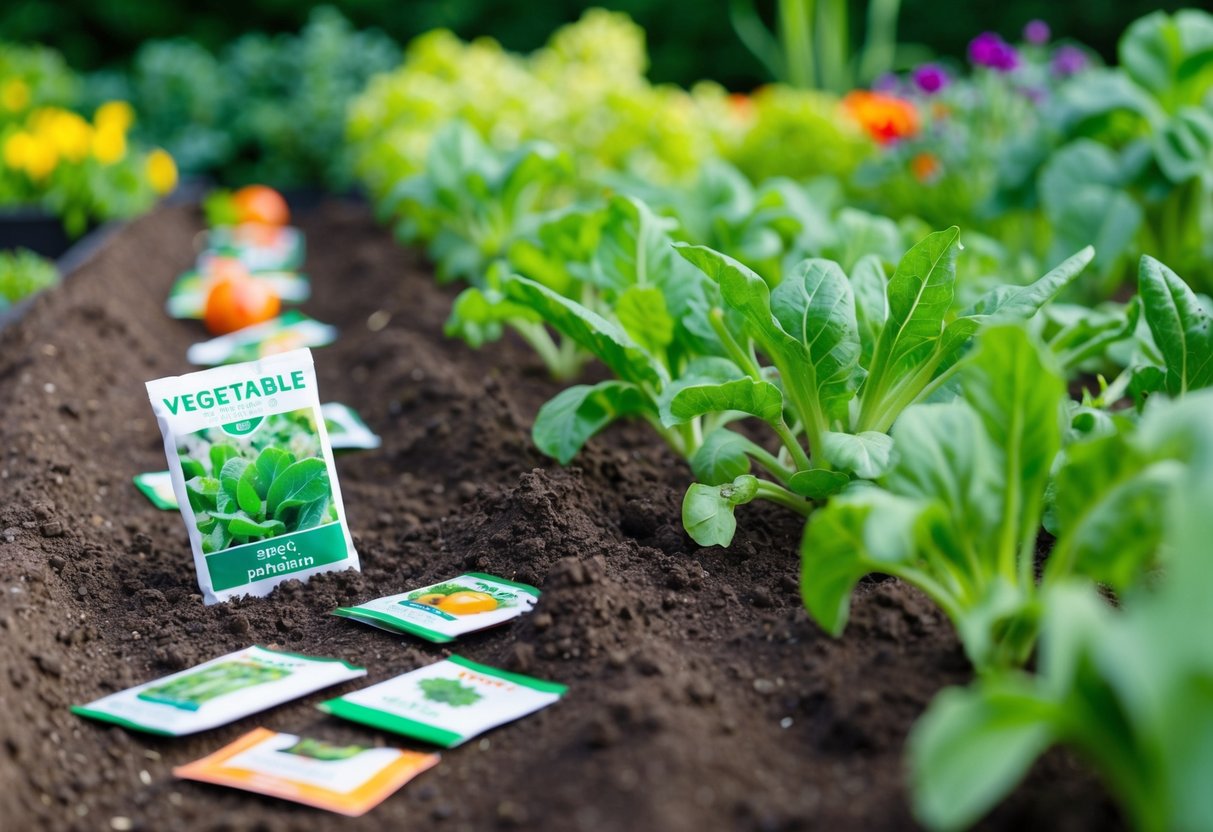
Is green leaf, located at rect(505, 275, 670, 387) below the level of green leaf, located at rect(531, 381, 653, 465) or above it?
above

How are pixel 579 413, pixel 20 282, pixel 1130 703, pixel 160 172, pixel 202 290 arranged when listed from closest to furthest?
1. pixel 1130 703
2. pixel 579 413
3. pixel 20 282
4. pixel 202 290
5. pixel 160 172

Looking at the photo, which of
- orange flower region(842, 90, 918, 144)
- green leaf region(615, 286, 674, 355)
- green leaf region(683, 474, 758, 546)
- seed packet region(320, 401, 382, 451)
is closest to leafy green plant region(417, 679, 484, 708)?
green leaf region(683, 474, 758, 546)

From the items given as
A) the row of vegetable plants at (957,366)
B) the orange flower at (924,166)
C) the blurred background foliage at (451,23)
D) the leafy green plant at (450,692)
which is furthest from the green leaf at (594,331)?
the blurred background foliage at (451,23)

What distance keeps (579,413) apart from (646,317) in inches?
9.3

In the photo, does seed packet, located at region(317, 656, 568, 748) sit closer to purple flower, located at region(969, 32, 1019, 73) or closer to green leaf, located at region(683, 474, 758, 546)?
green leaf, located at region(683, 474, 758, 546)

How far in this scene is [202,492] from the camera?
1964mm

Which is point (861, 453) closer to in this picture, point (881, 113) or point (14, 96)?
point (881, 113)

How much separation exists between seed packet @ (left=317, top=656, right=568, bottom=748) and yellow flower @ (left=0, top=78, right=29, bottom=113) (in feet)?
17.5

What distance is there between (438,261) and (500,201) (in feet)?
3.21

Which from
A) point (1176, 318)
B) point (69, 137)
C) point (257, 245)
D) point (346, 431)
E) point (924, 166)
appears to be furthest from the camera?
point (69, 137)

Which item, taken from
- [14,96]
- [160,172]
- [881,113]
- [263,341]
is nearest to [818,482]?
[263,341]

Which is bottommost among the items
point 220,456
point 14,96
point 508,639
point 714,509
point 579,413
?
point 508,639

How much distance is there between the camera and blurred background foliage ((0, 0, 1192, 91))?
27.2ft

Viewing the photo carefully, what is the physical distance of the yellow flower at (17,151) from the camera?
17.0 ft
